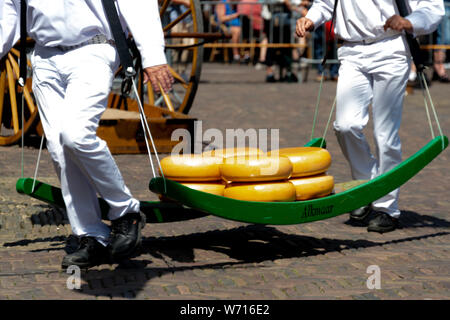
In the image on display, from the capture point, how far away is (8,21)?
430cm

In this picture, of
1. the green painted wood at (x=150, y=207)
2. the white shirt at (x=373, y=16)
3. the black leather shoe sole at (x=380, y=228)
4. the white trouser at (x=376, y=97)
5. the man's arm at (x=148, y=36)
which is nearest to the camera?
the man's arm at (x=148, y=36)

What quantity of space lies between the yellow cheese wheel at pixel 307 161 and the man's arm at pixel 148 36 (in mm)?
856

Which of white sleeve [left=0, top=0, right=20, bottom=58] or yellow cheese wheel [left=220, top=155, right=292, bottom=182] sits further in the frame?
yellow cheese wheel [left=220, top=155, right=292, bottom=182]

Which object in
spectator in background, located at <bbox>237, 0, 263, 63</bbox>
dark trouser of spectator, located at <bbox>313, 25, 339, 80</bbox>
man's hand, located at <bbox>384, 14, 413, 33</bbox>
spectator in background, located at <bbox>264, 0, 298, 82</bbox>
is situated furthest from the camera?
spectator in background, located at <bbox>237, 0, 263, 63</bbox>

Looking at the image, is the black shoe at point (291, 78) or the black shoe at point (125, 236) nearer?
the black shoe at point (125, 236)

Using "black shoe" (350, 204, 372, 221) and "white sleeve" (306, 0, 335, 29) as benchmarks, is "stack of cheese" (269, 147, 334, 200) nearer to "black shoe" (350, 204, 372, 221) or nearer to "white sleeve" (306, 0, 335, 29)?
"black shoe" (350, 204, 372, 221)

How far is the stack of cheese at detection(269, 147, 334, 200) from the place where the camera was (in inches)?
185

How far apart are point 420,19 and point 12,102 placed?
4320 millimetres

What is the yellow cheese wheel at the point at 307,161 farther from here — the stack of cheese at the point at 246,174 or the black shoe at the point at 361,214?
the black shoe at the point at 361,214

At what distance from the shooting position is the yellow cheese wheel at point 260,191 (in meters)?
4.48

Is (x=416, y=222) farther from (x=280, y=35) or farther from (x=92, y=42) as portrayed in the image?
(x=280, y=35)

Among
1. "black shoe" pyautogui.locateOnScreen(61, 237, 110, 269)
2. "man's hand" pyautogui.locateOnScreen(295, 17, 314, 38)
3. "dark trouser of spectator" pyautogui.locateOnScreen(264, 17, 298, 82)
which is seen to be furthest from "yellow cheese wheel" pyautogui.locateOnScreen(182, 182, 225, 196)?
"dark trouser of spectator" pyautogui.locateOnScreen(264, 17, 298, 82)

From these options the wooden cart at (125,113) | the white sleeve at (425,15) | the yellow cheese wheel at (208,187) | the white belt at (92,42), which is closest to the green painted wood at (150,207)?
the yellow cheese wheel at (208,187)

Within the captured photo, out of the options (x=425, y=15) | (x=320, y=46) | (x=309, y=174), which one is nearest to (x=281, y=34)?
(x=320, y=46)
